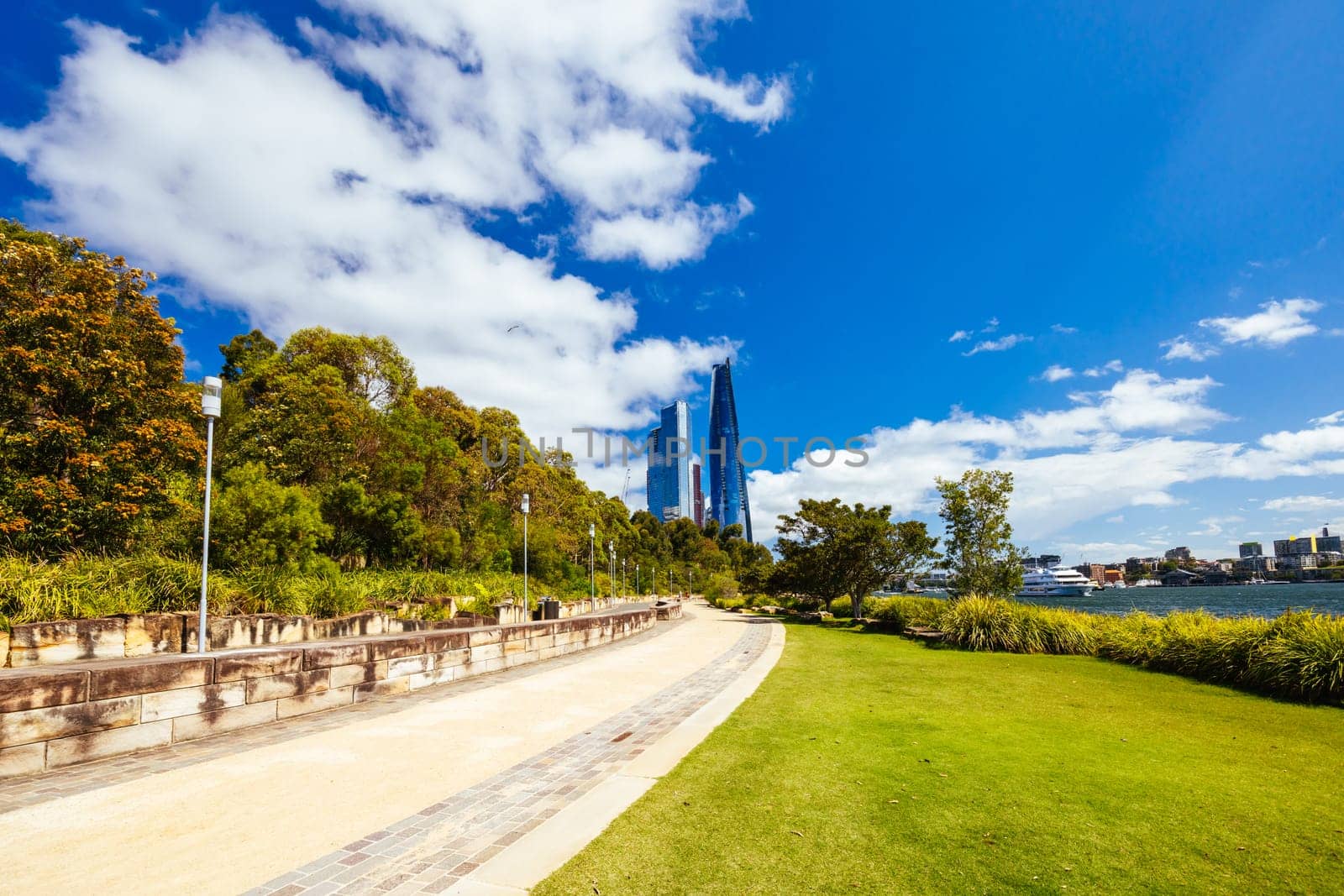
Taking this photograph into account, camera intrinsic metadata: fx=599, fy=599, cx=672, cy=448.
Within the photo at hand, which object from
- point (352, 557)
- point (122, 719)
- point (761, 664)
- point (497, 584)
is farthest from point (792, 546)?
point (122, 719)

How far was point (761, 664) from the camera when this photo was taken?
11.6 m

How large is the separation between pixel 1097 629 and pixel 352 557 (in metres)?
22.1

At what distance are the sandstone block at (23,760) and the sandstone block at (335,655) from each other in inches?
87.7

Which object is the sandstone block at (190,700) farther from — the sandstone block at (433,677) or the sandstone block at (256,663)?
the sandstone block at (433,677)

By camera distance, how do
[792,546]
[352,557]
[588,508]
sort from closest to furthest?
[352,557], [792,546], [588,508]

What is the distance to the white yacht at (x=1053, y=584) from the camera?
103 metres

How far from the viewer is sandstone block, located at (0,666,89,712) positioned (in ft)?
14.0

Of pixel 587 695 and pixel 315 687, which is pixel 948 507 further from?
pixel 315 687

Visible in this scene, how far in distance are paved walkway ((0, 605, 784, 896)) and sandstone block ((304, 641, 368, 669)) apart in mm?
534

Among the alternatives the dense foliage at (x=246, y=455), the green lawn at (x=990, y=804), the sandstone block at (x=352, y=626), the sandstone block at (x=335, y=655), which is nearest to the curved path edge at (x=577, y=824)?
the green lawn at (x=990, y=804)

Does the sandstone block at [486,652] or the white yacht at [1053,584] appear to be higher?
the sandstone block at [486,652]

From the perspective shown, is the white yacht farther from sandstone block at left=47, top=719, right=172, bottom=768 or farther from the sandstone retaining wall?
sandstone block at left=47, top=719, right=172, bottom=768

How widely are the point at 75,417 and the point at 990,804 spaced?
14694 millimetres

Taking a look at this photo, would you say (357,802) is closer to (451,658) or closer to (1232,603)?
(451,658)
